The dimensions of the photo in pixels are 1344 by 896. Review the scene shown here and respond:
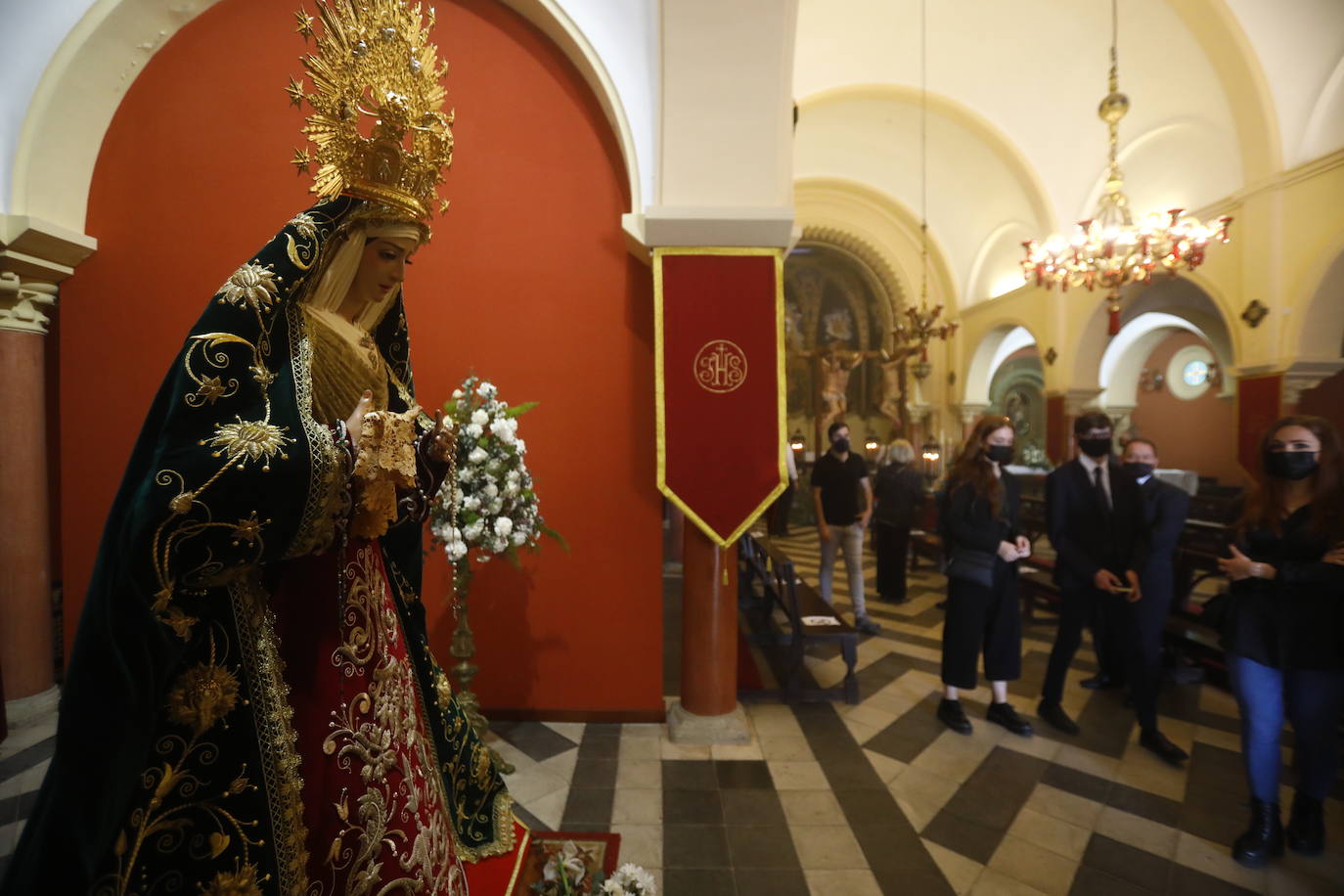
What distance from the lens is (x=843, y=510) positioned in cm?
551

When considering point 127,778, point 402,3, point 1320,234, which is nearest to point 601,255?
point 402,3

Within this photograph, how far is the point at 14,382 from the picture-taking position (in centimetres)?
335

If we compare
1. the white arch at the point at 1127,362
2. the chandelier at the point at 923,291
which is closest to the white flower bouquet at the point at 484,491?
the chandelier at the point at 923,291

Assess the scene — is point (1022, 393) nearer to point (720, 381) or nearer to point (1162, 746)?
point (1162, 746)

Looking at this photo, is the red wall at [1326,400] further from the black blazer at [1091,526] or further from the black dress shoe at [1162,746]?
the black dress shoe at [1162,746]

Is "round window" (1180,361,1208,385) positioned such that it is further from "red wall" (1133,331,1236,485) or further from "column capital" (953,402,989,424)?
"column capital" (953,402,989,424)

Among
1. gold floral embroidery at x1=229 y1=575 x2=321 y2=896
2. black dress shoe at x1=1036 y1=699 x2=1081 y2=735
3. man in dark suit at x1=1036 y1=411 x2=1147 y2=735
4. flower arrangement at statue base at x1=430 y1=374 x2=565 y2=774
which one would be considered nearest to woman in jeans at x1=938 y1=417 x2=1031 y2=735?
black dress shoe at x1=1036 y1=699 x2=1081 y2=735

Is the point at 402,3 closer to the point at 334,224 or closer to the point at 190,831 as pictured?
the point at 334,224

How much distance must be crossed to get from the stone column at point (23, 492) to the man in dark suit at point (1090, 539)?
20.6ft

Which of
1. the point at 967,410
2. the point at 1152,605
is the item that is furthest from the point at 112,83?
the point at 967,410

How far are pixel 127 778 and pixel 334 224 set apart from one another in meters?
1.36

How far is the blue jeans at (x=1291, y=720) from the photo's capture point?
2.50 metres

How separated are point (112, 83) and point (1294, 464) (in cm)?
660

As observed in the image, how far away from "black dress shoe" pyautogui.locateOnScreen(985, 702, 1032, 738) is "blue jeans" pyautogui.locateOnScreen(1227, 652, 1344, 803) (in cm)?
115
